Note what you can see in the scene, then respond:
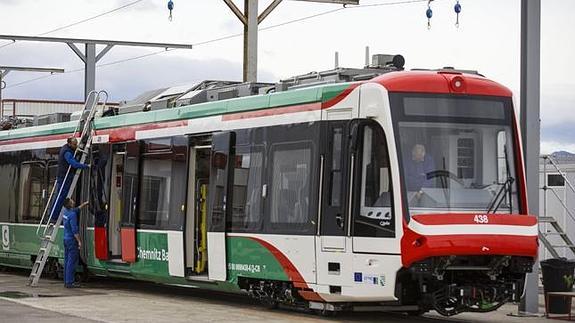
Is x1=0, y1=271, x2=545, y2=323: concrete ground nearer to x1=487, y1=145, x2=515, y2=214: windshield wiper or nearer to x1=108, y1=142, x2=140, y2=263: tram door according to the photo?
x1=108, y1=142, x2=140, y2=263: tram door

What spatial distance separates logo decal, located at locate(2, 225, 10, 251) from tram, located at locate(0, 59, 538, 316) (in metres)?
7.47

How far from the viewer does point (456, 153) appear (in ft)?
48.0

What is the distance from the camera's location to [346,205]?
14688 mm

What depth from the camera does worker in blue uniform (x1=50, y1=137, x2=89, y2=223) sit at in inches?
832

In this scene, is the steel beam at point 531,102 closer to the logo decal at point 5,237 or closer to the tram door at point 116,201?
the tram door at point 116,201

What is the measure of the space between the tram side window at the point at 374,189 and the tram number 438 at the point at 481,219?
1.04m

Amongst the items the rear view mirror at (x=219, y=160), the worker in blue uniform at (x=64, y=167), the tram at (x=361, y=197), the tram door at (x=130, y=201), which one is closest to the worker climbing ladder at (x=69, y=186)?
the worker in blue uniform at (x=64, y=167)

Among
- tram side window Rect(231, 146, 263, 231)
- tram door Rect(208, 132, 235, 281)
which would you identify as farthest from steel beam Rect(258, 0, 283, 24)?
tram side window Rect(231, 146, 263, 231)

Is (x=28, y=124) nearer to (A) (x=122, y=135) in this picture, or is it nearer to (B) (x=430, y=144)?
(A) (x=122, y=135)

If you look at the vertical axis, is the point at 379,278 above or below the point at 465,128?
below

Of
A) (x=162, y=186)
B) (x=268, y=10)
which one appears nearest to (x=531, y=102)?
(x=162, y=186)

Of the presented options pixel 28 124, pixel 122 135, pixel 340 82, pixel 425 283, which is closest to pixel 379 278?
pixel 425 283

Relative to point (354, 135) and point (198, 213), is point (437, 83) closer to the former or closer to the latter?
point (354, 135)

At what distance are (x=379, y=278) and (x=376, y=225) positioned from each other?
663mm
